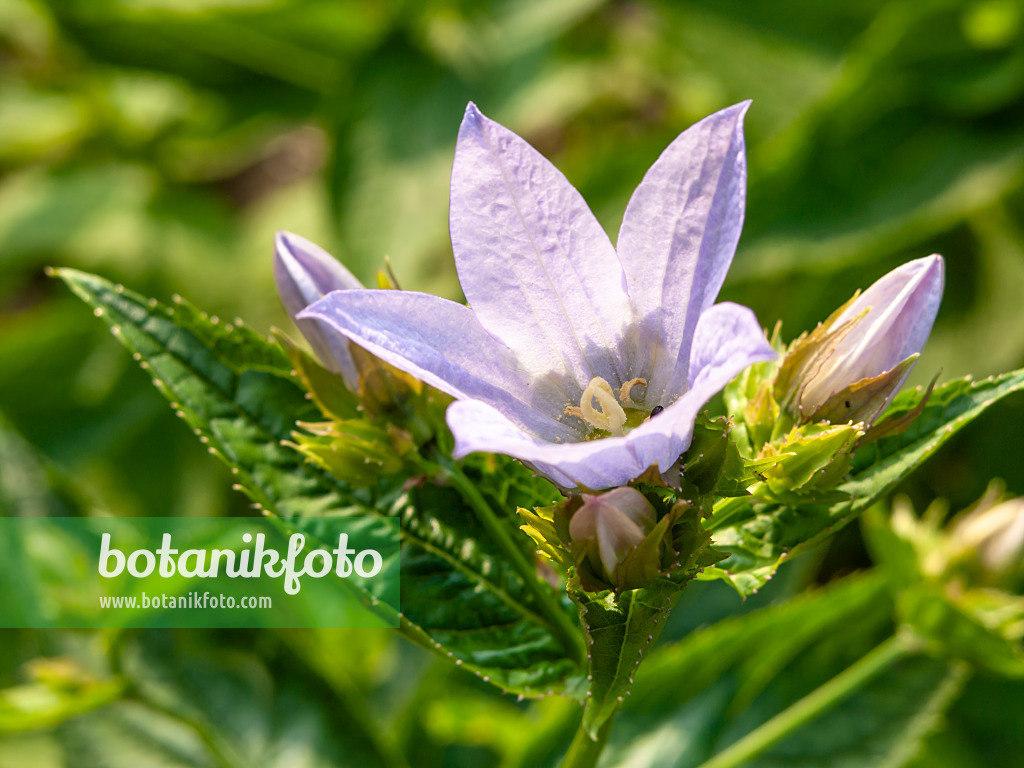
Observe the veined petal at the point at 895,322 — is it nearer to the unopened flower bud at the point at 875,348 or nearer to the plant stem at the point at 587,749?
the unopened flower bud at the point at 875,348

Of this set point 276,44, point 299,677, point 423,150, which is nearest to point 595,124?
point 423,150

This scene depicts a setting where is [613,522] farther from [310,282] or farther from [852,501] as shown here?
[310,282]

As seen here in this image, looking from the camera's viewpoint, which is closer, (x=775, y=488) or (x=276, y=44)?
(x=775, y=488)

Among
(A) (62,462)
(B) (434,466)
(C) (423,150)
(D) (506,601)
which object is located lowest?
(D) (506,601)

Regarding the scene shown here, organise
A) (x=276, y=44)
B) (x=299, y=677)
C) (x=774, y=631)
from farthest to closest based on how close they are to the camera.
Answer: (x=276, y=44)
(x=299, y=677)
(x=774, y=631)

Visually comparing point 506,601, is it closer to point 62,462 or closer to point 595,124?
point 62,462

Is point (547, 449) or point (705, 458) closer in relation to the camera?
point (547, 449)

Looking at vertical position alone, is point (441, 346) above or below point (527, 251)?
below

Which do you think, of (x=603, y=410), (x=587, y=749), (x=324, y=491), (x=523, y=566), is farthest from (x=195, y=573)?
(x=603, y=410)
